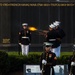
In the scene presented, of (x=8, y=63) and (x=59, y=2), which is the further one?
(x=59, y=2)

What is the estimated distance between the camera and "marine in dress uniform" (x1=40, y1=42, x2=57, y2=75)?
922 inches

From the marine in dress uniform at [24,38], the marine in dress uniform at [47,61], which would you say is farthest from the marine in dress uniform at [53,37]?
the marine in dress uniform at [47,61]

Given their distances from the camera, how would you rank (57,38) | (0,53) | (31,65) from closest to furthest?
1. (31,65)
2. (0,53)
3. (57,38)

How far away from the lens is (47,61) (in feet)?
77.2

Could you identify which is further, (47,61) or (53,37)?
(53,37)

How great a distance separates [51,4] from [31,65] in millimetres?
14842

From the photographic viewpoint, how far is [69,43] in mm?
39344

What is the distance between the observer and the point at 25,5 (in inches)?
1529

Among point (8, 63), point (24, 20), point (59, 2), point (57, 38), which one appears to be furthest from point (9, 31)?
point (8, 63)

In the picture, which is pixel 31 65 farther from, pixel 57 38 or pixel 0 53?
pixel 57 38

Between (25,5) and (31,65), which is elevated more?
(25,5)

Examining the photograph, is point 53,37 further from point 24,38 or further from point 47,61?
point 47,61

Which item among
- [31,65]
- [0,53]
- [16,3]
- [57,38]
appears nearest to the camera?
[31,65]

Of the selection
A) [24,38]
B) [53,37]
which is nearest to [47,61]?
[53,37]
